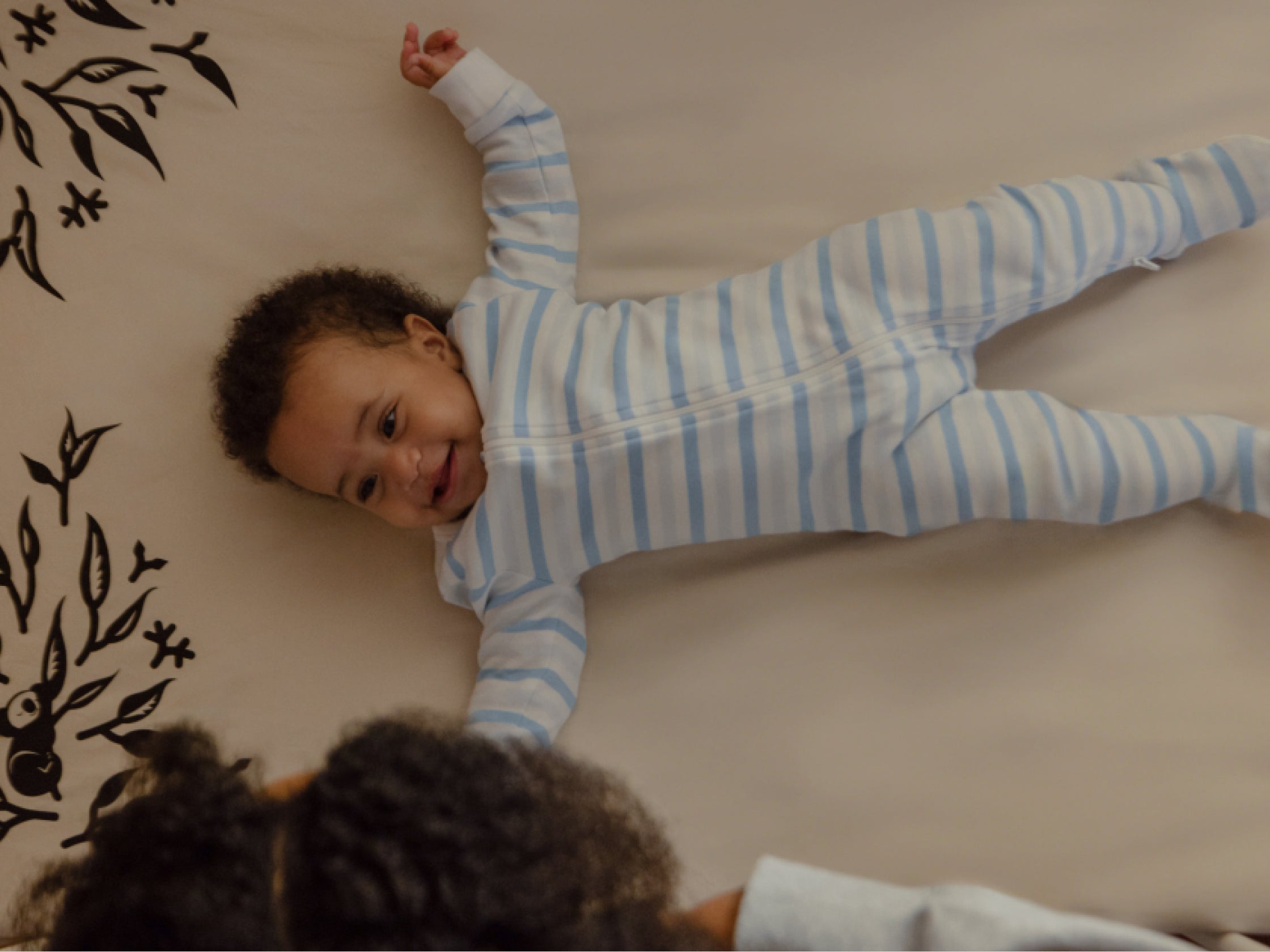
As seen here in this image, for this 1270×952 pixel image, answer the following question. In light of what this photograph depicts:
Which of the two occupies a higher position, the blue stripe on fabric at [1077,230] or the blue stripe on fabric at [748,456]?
the blue stripe on fabric at [1077,230]

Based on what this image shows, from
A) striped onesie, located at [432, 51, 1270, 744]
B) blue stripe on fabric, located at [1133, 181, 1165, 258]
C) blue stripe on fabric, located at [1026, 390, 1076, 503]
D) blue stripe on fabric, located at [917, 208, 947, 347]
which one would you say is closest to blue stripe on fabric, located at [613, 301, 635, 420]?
striped onesie, located at [432, 51, 1270, 744]

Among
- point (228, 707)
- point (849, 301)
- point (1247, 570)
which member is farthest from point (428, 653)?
point (1247, 570)

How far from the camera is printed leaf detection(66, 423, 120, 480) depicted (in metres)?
1.11

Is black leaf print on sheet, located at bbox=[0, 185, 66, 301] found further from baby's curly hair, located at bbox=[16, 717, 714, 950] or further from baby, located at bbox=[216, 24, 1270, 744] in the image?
baby's curly hair, located at bbox=[16, 717, 714, 950]

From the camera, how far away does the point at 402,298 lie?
107 cm

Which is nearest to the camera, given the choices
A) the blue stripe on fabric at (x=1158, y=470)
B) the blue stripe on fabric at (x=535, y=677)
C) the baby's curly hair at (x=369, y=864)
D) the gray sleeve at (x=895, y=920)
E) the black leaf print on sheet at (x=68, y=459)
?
the baby's curly hair at (x=369, y=864)

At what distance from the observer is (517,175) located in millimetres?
1078

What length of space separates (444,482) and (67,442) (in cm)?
50

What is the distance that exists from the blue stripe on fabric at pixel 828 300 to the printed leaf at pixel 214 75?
0.75m

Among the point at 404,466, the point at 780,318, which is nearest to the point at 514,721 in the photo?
the point at 404,466

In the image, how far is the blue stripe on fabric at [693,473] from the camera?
951mm

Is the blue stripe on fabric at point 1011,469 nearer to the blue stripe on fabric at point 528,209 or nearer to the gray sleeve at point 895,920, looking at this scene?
the gray sleeve at point 895,920

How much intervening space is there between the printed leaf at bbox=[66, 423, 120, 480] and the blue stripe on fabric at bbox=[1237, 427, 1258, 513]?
1261mm

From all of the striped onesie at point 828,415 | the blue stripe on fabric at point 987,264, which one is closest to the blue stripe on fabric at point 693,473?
the striped onesie at point 828,415
